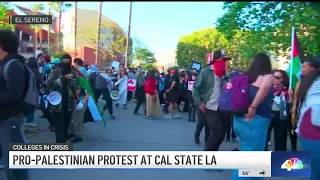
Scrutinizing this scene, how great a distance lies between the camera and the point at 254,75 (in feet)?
14.5

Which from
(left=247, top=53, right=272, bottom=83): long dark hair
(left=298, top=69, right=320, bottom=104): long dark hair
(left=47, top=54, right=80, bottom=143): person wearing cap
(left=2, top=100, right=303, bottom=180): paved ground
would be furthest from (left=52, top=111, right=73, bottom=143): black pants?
(left=298, top=69, right=320, bottom=104): long dark hair

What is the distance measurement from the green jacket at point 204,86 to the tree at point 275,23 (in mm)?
3209

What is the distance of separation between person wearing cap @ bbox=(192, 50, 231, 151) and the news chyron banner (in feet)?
7.24

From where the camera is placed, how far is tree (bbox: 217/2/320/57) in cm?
892

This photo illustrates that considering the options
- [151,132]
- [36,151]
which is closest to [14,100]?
[36,151]

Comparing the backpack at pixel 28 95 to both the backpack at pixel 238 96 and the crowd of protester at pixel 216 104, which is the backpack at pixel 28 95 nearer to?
the crowd of protester at pixel 216 104

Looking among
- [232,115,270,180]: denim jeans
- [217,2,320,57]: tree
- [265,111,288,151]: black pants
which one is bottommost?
[265,111,288,151]: black pants

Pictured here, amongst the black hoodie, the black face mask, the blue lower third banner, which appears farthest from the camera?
the black face mask

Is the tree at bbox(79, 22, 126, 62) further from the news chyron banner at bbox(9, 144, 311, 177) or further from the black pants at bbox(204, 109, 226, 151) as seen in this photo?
the news chyron banner at bbox(9, 144, 311, 177)

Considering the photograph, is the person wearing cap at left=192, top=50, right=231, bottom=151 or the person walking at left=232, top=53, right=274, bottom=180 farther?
the person wearing cap at left=192, top=50, right=231, bottom=151

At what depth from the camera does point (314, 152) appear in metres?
3.86

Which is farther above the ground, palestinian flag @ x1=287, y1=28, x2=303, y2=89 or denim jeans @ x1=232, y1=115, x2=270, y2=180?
palestinian flag @ x1=287, y1=28, x2=303, y2=89

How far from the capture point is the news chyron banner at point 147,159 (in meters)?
3.43

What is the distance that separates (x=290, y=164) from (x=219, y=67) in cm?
241
